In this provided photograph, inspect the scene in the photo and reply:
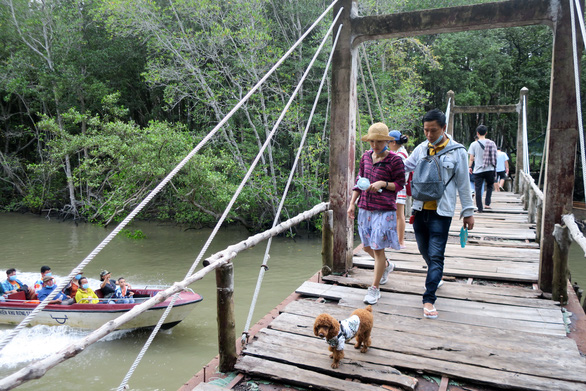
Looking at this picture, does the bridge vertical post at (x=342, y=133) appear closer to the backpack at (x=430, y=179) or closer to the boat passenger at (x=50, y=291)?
the backpack at (x=430, y=179)

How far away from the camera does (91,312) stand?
703 cm

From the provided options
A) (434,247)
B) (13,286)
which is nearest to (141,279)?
(13,286)

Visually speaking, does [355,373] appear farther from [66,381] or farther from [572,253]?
[572,253]

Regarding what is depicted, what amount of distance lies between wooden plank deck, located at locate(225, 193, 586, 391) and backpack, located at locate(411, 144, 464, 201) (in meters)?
0.83

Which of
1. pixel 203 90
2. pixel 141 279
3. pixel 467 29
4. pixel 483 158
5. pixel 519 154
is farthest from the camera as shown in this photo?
pixel 203 90

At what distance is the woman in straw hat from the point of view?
3084mm

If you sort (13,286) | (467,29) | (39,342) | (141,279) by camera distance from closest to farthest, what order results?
(467,29) < (39,342) < (13,286) < (141,279)

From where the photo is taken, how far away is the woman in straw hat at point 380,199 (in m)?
3.08

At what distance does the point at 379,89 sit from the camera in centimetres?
1448

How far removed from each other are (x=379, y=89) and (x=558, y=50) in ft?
38.4

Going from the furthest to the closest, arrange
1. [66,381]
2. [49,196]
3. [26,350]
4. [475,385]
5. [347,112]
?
[49,196] < [26,350] < [66,381] < [347,112] < [475,385]

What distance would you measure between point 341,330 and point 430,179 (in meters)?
1.27

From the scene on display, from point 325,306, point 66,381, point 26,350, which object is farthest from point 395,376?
point 26,350

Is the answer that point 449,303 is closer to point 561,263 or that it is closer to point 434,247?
point 434,247
